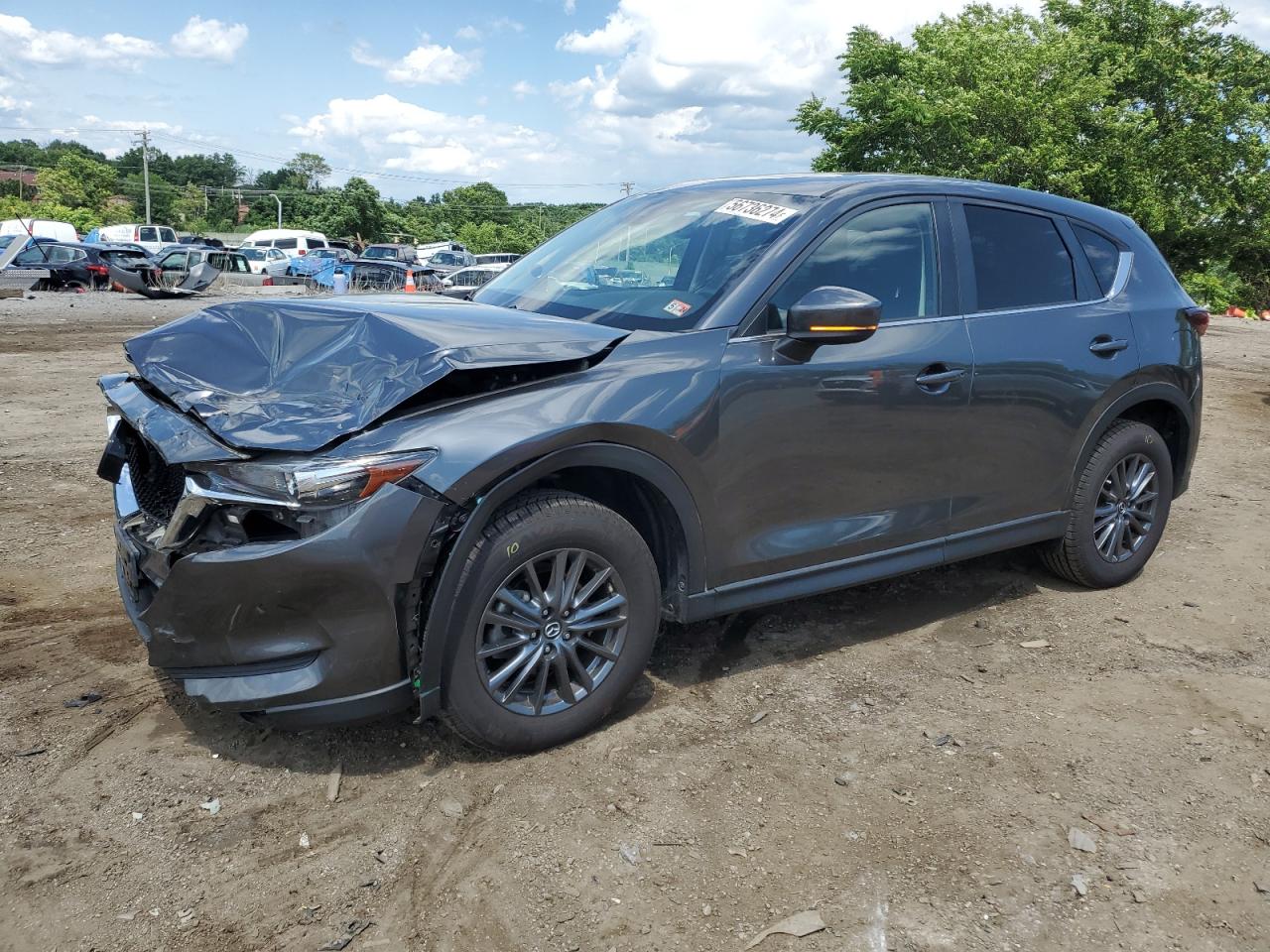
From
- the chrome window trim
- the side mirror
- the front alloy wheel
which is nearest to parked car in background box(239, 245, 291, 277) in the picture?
the chrome window trim

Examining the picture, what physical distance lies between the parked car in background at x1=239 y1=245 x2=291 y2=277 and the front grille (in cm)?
3780

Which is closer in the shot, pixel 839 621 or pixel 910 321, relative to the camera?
pixel 910 321

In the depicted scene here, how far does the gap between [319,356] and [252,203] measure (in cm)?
11126

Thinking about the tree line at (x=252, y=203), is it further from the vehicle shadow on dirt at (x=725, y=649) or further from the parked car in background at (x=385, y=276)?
the vehicle shadow on dirt at (x=725, y=649)

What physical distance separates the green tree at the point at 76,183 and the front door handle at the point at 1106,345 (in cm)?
8457

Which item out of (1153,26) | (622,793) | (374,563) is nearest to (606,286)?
(374,563)

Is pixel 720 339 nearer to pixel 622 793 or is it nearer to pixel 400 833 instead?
pixel 622 793

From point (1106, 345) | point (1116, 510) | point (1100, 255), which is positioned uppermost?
point (1100, 255)

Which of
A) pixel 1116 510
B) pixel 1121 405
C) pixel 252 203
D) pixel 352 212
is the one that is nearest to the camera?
pixel 1121 405

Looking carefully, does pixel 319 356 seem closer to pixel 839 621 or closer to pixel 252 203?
pixel 839 621

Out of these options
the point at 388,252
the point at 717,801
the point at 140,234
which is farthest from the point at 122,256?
the point at 717,801

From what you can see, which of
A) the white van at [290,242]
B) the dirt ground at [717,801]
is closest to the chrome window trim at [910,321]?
the dirt ground at [717,801]

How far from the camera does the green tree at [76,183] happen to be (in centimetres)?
7975

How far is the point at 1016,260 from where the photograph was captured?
14.5 ft
